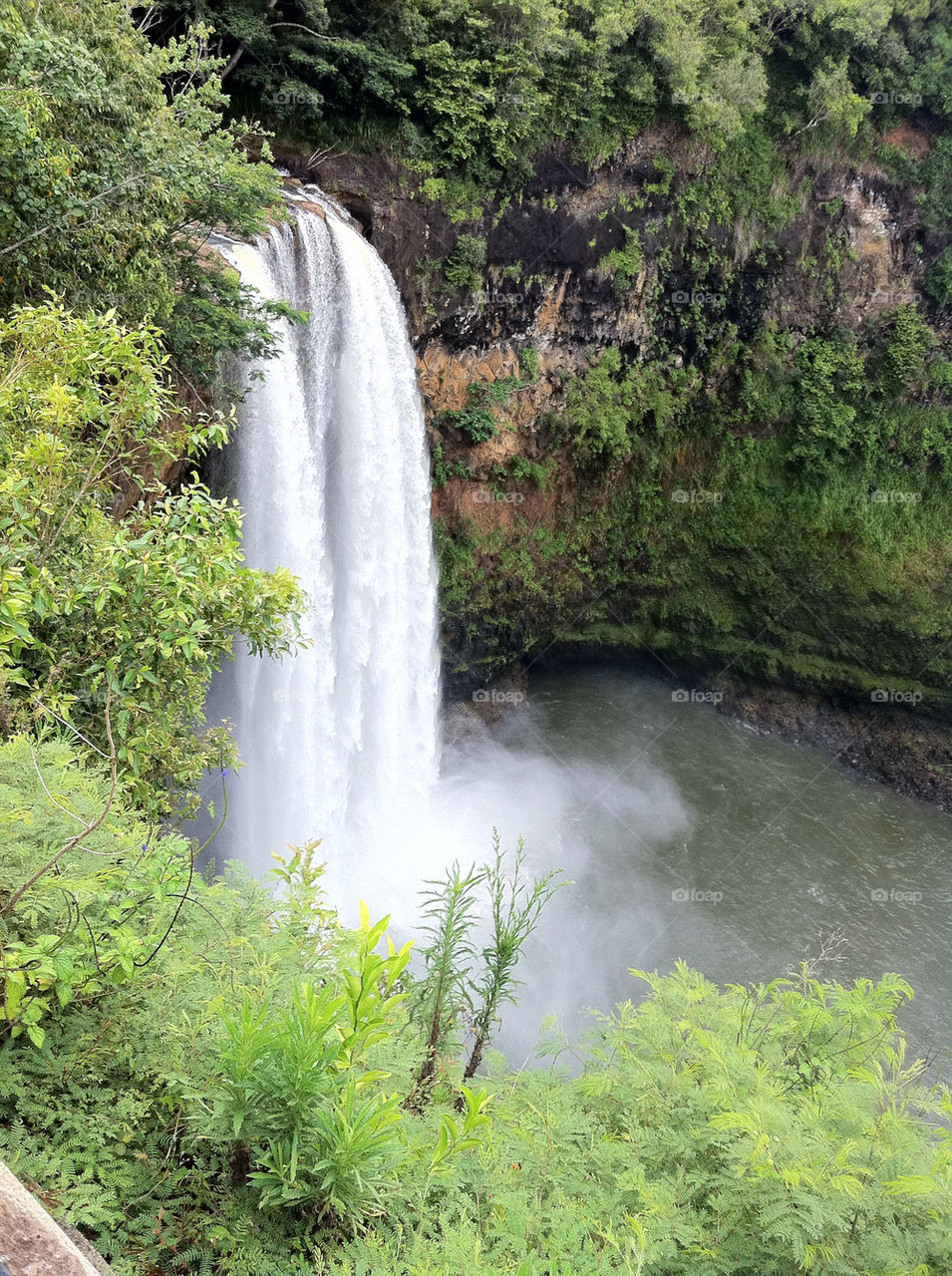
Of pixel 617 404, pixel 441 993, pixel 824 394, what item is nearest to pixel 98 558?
pixel 441 993

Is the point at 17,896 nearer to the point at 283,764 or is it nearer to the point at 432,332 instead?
the point at 283,764

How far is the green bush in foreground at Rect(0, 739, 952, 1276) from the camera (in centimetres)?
181
